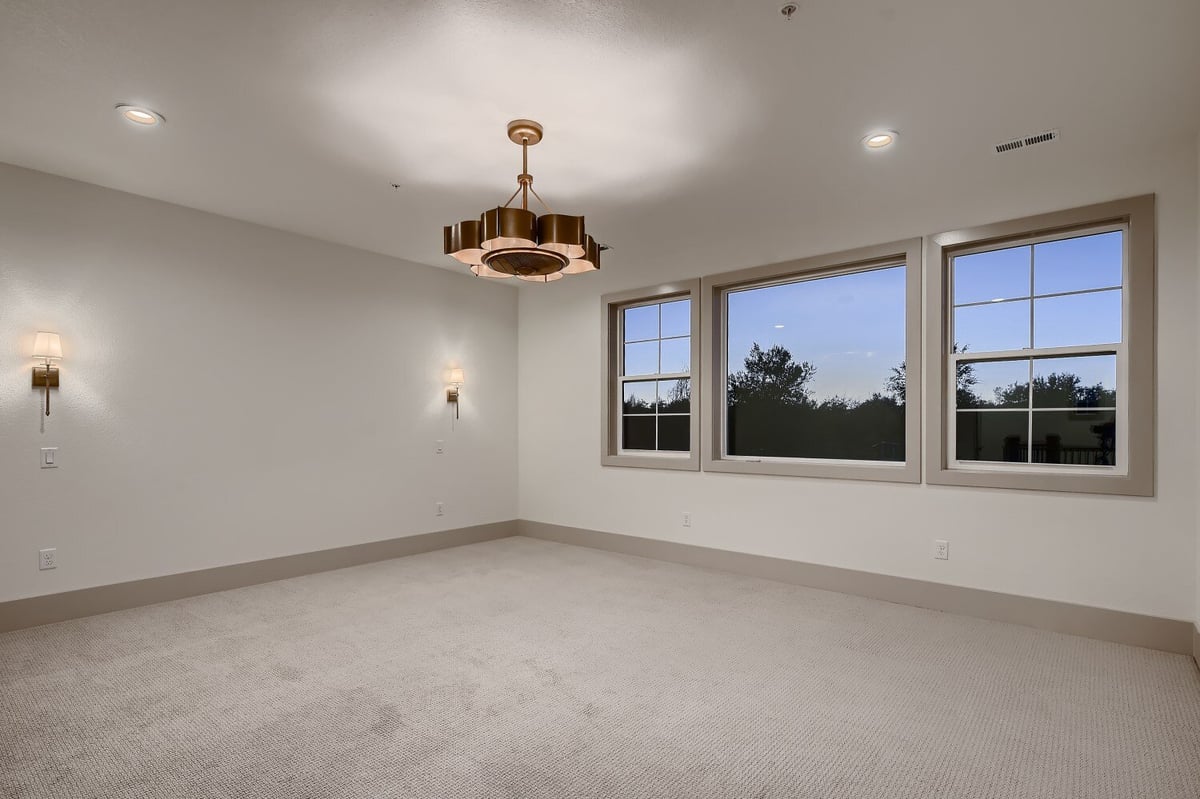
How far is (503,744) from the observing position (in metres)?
2.33

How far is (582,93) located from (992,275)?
10.1 ft

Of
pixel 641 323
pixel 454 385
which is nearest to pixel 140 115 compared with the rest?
pixel 454 385

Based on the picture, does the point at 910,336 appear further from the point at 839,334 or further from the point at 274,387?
the point at 274,387

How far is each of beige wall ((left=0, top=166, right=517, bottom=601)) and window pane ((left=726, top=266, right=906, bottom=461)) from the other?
2.88 m

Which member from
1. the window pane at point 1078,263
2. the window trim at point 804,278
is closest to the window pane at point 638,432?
the window trim at point 804,278

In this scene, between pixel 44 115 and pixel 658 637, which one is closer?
pixel 44 115

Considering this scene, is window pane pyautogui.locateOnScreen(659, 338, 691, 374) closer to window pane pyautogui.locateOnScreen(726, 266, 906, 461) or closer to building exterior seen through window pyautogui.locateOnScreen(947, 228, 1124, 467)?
window pane pyautogui.locateOnScreen(726, 266, 906, 461)

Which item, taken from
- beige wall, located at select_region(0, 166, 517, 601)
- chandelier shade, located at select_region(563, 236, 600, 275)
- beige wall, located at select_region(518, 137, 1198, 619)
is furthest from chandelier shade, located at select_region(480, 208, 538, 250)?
beige wall, located at select_region(0, 166, 517, 601)

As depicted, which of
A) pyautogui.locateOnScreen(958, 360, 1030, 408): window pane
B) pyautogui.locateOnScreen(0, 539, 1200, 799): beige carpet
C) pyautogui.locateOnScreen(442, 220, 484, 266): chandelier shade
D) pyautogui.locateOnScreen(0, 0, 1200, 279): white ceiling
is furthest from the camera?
pyautogui.locateOnScreen(958, 360, 1030, 408): window pane

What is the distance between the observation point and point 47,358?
3.81 metres

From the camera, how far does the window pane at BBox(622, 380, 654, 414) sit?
19.7 ft

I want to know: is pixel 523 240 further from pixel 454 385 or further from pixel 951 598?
pixel 951 598

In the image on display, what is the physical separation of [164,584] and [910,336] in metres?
5.57

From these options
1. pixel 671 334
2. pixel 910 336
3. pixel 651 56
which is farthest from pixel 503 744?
pixel 671 334
